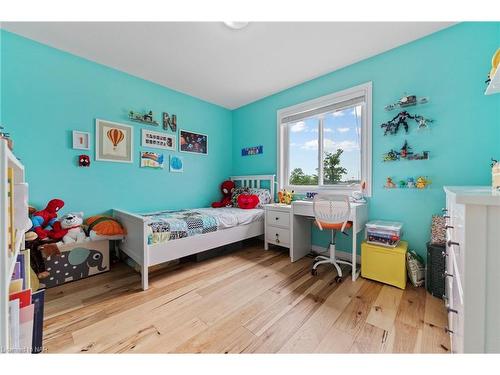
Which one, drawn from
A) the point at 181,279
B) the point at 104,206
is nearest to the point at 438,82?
the point at 181,279

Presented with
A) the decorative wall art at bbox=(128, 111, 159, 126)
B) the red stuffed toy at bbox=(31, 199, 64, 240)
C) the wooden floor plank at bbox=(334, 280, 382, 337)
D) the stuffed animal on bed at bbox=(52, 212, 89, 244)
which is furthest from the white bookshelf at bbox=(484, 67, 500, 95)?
the red stuffed toy at bbox=(31, 199, 64, 240)

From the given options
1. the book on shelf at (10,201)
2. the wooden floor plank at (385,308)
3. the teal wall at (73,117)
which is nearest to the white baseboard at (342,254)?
the wooden floor plank at (385,308)

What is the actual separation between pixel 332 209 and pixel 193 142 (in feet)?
7.99

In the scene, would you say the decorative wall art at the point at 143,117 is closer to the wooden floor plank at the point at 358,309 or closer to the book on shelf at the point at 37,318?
the book on shelf at the point at 37,318

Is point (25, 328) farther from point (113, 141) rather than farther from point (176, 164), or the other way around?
point (176, 164)

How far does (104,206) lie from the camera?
2488 mm

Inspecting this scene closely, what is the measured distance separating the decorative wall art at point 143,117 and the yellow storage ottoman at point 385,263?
312cm

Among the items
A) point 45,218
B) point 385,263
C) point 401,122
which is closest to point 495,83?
point 401,122

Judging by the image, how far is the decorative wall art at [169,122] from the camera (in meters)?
3.00

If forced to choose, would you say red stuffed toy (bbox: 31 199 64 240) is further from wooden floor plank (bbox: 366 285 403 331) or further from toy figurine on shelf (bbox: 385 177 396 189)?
toy figurine on shelf (bbox: 385 177 396 189)

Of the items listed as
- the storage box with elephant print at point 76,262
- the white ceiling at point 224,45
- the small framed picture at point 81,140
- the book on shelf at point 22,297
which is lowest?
the storage box with elephant print at point 76,262
